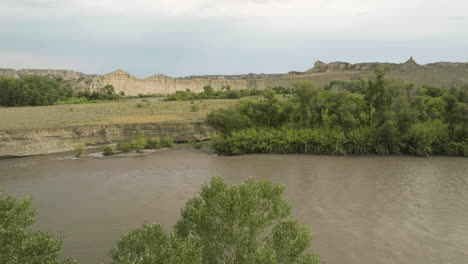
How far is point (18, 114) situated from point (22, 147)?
25.1 ft

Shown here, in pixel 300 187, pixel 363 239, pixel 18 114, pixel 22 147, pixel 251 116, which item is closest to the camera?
pixel 363 239

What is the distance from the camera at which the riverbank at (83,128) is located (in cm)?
2223

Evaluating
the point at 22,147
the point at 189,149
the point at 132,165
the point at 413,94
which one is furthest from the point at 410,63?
the point at 22,147

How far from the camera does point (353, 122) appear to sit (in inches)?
854

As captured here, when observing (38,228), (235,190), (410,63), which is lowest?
(38,228)

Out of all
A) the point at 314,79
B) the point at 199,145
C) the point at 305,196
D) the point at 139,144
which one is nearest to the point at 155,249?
the point at 305,196

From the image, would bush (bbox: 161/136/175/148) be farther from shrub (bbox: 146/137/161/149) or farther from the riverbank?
the riverbank

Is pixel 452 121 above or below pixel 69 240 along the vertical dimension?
above

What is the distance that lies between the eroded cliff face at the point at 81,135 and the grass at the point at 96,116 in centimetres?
61

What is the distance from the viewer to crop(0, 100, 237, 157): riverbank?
72.9 ft

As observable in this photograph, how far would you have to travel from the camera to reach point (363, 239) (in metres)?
9.80

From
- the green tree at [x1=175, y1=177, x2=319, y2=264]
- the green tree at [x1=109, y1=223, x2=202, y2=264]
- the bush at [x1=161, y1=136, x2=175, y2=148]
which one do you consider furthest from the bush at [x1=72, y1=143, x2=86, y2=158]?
the green tree at [x1=175, y1=177, x2=319, y2=264]

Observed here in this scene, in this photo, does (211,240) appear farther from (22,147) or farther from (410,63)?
(410,63)

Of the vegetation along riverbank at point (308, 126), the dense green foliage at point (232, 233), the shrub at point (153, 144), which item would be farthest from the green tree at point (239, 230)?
the shrub at point (153, 144)
